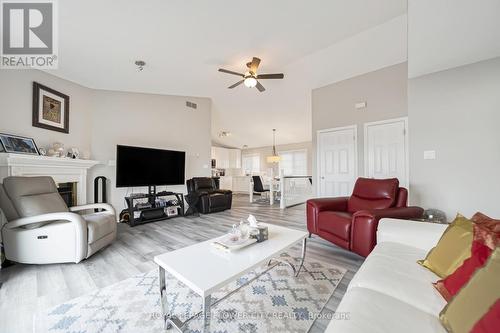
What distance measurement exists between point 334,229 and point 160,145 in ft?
13.0

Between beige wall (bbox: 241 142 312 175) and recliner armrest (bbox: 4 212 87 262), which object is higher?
beige wall (bbox: 241 142 312 175)

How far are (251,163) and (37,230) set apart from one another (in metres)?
8.34

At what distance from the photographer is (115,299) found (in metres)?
1.60

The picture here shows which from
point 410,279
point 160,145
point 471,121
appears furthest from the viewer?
point 160,145

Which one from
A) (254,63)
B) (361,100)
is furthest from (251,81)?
(361,100)

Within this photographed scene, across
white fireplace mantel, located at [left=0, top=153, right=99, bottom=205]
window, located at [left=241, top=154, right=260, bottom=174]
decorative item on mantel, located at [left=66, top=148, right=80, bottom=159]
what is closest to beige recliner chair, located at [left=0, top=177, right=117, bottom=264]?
white fireplace mantel, located at [left=0, top=153, right=99, bottom=205]

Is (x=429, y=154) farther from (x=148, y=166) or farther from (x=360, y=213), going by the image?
(x=148, y=166)

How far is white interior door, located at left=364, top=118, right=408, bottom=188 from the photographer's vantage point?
3.39 meters

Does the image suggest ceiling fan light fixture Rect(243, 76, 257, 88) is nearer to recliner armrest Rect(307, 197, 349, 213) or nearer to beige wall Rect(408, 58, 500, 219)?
recliner armrest Rect(307, 197, 349, 213)

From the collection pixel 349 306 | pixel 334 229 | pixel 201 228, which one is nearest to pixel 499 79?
pixel 334 229

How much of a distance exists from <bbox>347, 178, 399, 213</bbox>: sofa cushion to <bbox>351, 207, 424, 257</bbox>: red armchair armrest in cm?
34

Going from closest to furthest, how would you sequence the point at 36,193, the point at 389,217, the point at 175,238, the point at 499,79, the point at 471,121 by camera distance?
the point at 389,217 < the point at 36,193 < the point at 499,79 < the point at 471,121 < the point at 175,238

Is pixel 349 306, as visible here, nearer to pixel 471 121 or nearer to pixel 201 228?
pixel 201 228

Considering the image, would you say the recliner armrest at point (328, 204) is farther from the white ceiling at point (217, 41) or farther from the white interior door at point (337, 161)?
Answer: the white ceiling at point (217, 41)
